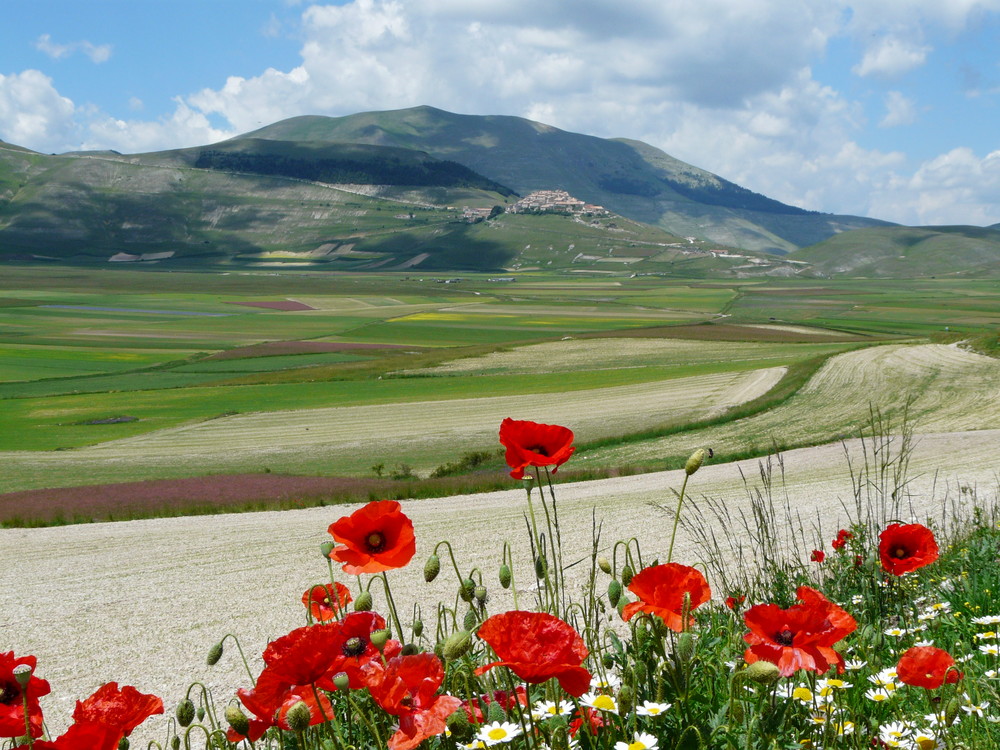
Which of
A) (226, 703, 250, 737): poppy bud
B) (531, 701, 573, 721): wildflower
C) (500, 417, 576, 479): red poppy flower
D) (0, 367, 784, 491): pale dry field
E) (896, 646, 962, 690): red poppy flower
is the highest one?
(500, 417, 576, 479): red poppy flower

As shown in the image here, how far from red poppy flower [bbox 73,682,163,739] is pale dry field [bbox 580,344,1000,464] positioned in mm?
30048

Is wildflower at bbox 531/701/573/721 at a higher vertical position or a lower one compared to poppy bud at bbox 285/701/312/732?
lower

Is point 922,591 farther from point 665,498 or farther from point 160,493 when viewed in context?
point 160,493

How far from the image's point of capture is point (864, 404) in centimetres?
4053

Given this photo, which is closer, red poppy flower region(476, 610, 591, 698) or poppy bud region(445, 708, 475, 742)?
red poppy flower region(476, 610, 591, 698)

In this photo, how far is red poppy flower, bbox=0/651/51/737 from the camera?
2840 mm

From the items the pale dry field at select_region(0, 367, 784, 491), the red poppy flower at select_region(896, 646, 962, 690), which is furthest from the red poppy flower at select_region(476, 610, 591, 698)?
the pale dry field at select_region(0, 367, 784, 491)

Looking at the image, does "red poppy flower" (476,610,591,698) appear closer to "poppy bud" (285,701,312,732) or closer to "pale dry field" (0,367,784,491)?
"poppy bud" (285,701,312,732)

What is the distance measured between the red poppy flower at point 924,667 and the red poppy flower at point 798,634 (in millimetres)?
366

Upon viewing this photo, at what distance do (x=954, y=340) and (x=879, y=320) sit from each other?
124ft

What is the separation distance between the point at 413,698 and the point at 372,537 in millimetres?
610

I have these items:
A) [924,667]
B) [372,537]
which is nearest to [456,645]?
[372,537]

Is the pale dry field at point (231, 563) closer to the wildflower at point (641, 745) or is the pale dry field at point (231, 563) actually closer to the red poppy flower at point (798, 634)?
the red poppy flower at point (798, 634)

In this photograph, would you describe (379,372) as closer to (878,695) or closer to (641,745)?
(878,695)
